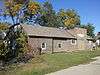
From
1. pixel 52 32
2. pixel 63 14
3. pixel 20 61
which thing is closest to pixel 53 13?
pixel 63 14

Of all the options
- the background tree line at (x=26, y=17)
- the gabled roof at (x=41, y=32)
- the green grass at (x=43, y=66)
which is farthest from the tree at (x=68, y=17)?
the green grass at (x=43, y=66)

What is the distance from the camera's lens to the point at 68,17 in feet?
265

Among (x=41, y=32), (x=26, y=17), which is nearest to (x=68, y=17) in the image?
(x=26, y=17)

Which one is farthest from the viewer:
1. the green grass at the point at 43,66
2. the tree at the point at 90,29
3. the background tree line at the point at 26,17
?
the tree at the point at 90,29

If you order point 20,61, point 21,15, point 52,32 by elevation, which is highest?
point 21,15

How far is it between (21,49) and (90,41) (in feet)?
108

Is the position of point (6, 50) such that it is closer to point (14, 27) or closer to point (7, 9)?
point (14, 27)

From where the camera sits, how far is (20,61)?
28.8 metres

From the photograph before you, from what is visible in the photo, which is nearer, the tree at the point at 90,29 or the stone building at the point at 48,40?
the stone building at the point at 48,40

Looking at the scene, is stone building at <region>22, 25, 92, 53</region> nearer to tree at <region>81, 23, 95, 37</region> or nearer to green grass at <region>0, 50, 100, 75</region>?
green grass at <region>0, 50, 100, 75</region>

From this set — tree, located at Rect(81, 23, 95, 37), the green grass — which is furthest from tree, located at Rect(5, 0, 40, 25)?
tree, located at Rect(81, 23, 95, 37)

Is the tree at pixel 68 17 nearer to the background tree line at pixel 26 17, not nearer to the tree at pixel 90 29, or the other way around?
the background tree line at pixel 26 17

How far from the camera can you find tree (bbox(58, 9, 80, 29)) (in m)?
77.8

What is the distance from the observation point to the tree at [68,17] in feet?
255
